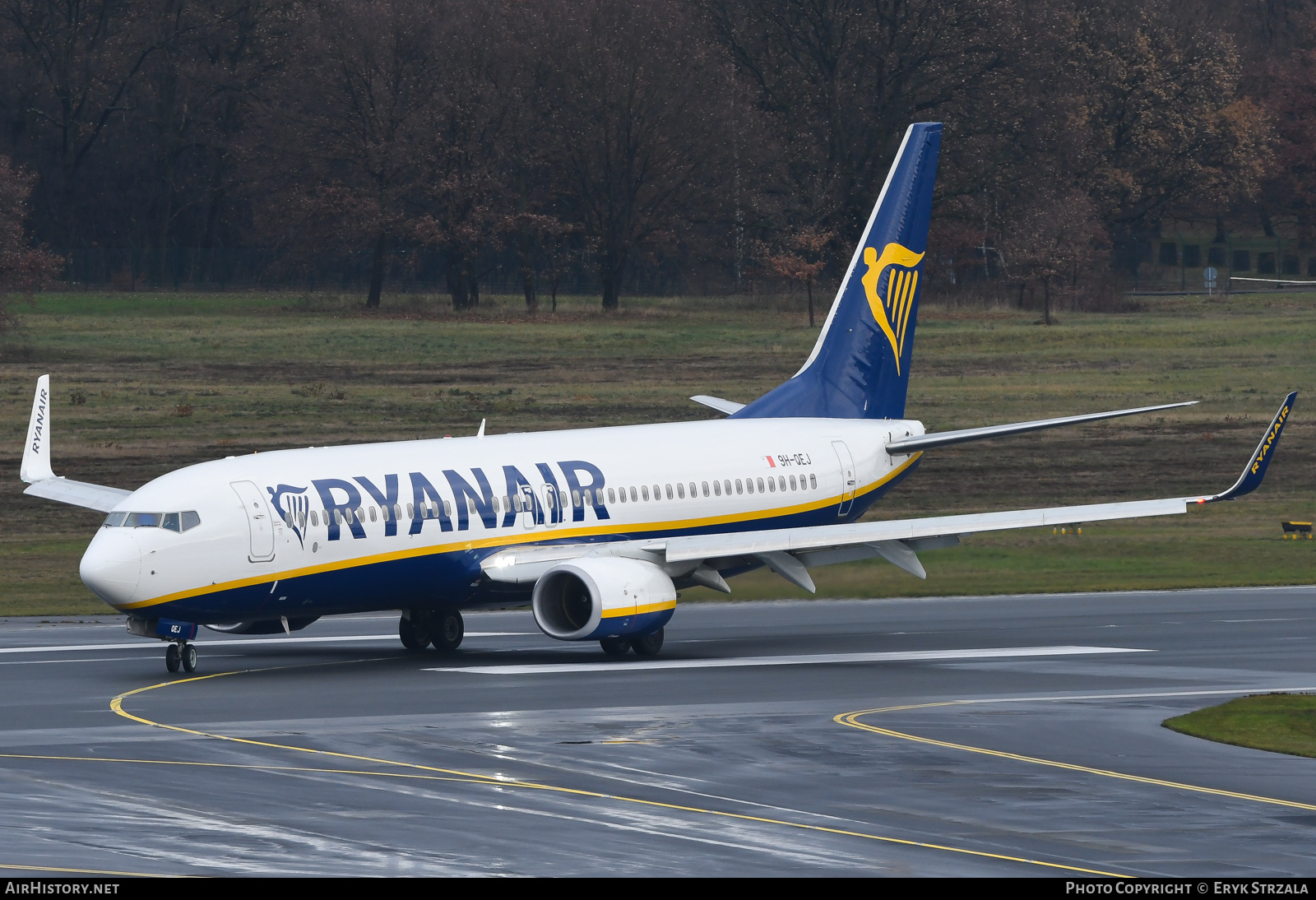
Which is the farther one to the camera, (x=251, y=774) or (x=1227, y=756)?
(x=1227, y=756)

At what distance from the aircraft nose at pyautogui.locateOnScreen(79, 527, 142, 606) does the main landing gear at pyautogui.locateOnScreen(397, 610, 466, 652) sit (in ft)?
24.1

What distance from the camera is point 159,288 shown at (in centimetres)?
14050

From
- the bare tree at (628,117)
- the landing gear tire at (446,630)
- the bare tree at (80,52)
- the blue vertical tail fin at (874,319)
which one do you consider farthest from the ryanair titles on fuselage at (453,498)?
the bare tree at (80,52)

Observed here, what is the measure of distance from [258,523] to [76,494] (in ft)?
28.0

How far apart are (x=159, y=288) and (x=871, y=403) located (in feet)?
324

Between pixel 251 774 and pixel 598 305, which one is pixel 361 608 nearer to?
pixel 251 774

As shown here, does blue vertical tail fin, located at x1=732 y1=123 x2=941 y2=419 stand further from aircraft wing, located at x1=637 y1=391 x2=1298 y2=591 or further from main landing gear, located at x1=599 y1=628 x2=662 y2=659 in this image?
main landing gear, located at x1=599 y1=628 x2=662 y2=659

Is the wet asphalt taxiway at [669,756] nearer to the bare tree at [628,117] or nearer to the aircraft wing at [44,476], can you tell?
the aircraft wing at [44,476]

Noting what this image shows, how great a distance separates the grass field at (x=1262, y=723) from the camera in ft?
98.3

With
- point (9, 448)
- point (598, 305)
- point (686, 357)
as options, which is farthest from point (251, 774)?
point (598, 305)

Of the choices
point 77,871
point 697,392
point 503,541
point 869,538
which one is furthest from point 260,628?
point 697,392

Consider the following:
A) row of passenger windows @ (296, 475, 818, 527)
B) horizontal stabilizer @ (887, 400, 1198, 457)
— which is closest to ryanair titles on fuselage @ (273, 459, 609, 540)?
row of passenger windows @ (296, 475, 818, 527)

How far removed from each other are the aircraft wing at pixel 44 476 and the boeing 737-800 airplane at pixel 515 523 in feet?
0.21

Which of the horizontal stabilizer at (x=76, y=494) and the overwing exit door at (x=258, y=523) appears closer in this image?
the overwing exit door at (x=258, y=523)
